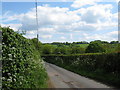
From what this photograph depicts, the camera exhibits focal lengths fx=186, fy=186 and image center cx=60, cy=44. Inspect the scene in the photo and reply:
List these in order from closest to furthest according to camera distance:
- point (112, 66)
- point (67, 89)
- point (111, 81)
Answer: point (67, 89)
point (111, 81)
point (112, 66)

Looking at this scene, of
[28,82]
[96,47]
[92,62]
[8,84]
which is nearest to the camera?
[8,84]

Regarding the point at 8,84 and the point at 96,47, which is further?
the point at 96,47

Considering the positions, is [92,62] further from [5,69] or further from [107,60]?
[5,69]

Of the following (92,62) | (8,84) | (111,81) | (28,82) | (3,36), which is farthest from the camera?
(92,62)

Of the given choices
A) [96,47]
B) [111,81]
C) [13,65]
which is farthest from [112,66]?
[96,47]

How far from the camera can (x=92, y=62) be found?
18.8m

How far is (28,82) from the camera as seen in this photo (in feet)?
23.9

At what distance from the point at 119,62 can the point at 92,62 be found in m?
5.63

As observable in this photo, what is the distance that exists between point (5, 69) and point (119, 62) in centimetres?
953

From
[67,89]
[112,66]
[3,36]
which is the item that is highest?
[3,36]

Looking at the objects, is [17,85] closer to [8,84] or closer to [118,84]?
[8,84]

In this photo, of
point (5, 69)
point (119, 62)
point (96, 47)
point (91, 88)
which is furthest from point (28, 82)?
point (96, 47)

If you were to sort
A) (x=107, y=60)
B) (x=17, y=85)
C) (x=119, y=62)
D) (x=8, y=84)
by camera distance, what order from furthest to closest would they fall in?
(x=107, y=60)
(x=119, y=62)
(x=17, y=85)
(x=8, y=84)

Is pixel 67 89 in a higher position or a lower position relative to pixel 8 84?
lower
